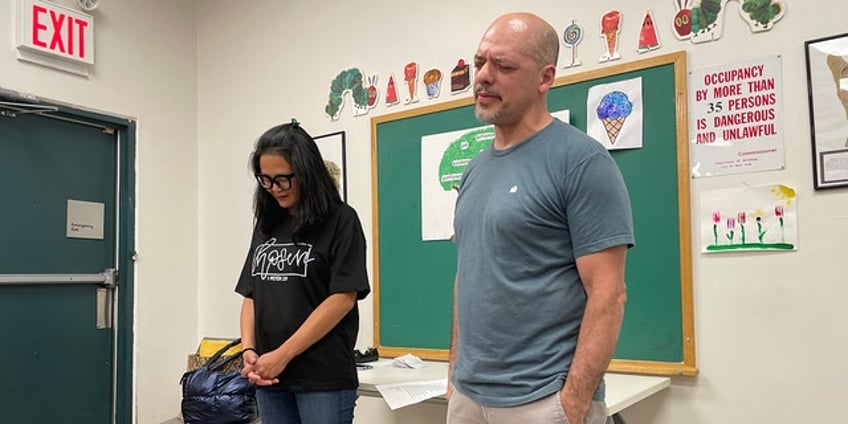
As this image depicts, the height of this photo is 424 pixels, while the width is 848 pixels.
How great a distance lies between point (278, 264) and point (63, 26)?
208cm

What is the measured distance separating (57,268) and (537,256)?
2.67 meters

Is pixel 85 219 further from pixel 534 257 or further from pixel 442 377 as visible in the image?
pixel 534 257

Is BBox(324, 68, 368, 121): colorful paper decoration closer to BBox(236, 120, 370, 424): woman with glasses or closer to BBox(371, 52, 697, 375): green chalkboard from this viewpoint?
BBox(371, 52, 697, 375): green chalkboard

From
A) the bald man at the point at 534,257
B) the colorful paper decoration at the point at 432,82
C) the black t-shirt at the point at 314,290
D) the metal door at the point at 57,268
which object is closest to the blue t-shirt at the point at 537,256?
the bald man at the point at 534,257

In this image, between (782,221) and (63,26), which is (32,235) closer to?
(63,26)

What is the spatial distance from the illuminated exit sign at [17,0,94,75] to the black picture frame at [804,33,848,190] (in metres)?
3.02

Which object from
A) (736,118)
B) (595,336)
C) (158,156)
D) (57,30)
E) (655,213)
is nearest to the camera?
(595,336)

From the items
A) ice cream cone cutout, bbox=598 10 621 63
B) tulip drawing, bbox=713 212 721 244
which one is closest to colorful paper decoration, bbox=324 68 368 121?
ice cream cone cutout, bbox=598 10 621 63

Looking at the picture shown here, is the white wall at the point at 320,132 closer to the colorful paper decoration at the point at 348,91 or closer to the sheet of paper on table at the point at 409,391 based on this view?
the colorful paper decoration at the point at 348,91

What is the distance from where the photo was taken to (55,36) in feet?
9.98

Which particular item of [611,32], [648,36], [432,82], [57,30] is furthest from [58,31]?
[648,36]

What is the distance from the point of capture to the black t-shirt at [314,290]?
5.55 ft

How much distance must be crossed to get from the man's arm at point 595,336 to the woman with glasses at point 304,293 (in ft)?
2.33

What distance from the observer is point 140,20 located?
347 cm
